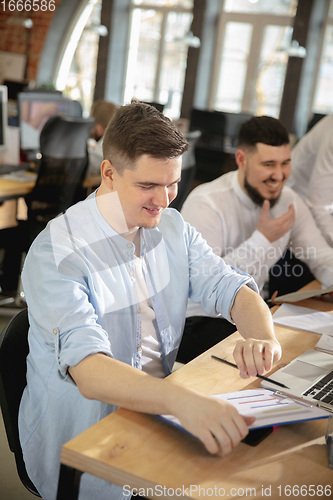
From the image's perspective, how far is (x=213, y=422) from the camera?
80 centimetres

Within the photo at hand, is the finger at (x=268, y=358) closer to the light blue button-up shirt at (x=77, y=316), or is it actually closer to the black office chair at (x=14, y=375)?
the light blue button-up shirt at (x=77, y=316)

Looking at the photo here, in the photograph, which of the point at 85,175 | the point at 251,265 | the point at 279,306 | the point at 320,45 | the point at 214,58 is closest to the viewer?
the point at 279,306

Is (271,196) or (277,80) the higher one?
(277,80)

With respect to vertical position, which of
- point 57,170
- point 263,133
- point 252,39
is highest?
point 252,39

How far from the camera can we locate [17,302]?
10.3ft

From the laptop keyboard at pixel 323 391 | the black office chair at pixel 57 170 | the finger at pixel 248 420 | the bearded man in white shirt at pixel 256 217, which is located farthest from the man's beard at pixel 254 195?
the black office chair at pixel 57 170

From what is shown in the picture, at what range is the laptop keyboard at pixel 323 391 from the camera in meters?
1.03

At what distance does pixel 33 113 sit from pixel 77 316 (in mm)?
3224

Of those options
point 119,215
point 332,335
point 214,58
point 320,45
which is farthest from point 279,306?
point 214,58

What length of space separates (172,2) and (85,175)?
217 inches

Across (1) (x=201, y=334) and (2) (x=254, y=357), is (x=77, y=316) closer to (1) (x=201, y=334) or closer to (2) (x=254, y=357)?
(2) (x=254, y=357)

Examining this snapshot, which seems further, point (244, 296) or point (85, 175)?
point (85, 175)

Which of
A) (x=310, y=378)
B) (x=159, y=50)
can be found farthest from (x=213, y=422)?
(x=159, y=50)

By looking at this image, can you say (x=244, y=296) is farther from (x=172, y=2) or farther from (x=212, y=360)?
(x=172, y=2)
